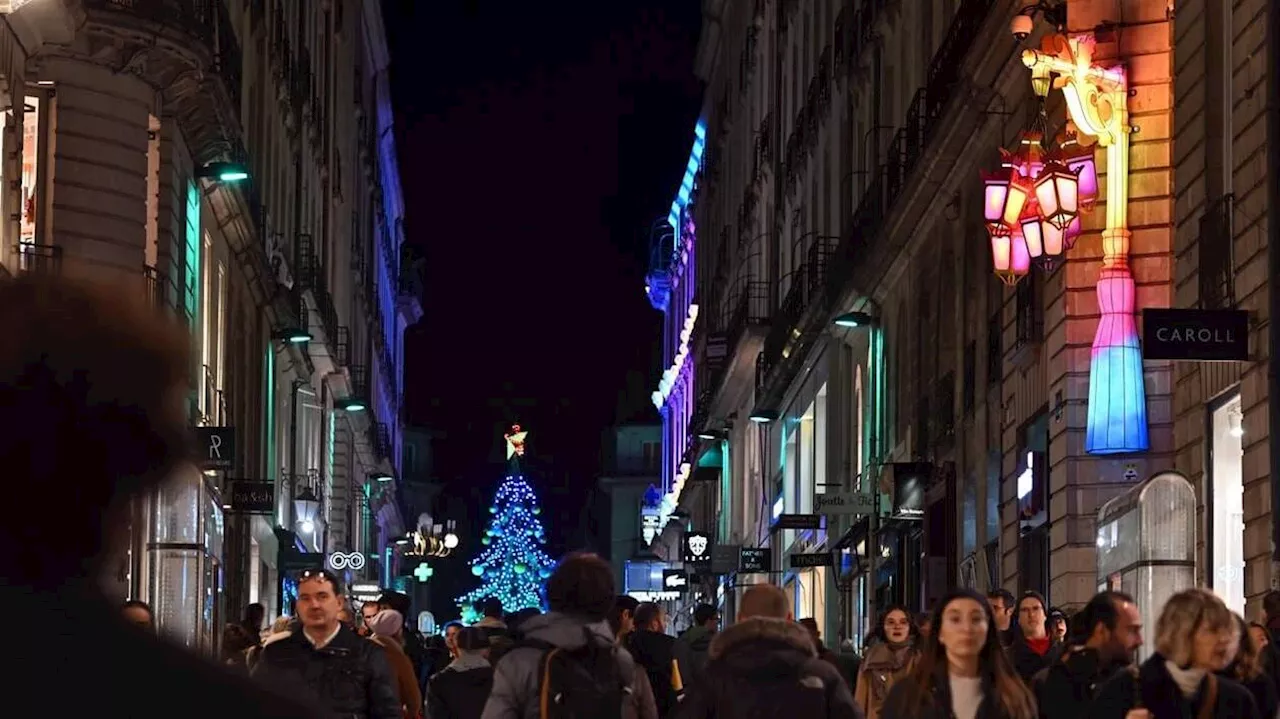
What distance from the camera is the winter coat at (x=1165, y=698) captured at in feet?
28.7

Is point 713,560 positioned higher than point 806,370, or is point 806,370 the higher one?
point 806,370

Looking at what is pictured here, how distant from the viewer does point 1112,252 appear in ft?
72.6

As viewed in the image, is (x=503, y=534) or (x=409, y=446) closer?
(x=503, y=534)

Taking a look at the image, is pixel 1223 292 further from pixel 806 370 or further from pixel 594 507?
pixel 594 507

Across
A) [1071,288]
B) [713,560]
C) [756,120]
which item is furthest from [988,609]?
[756,120]

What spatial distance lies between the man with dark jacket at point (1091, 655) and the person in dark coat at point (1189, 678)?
0.79 metres

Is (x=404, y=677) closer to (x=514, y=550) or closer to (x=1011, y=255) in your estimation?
(x=1011, y=255)

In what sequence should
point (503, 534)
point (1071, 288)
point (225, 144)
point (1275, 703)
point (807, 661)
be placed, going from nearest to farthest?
point (807, 661) < point (1275, 703) < point (1071, 288) < point (225, 144) < point (503, 534)

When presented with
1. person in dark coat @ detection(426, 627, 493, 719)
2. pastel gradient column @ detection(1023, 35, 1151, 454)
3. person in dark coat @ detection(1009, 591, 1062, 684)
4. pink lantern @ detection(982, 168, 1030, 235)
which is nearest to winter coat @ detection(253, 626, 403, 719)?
person in dark coat @ detection(426, 627, 493, 719)

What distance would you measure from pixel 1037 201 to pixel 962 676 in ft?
44.6

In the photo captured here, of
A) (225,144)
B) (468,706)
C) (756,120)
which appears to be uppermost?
→ (756,120)

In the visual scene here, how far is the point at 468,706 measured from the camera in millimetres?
14797

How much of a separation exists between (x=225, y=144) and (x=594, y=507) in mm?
105528

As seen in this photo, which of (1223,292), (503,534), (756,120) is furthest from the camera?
(503,534)
